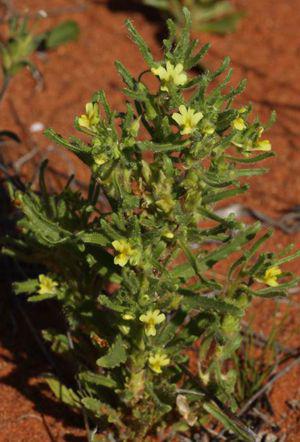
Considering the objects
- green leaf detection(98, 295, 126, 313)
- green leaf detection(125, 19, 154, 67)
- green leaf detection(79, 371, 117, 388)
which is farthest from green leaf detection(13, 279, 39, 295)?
green leaf detection(125, 19, 154, 67)

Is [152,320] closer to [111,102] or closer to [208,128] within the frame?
[208,128]

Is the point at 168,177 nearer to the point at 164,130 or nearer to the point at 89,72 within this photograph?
the point at 164,130

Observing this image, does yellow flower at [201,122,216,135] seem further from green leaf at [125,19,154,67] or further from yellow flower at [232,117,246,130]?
green leaf at [125,19,154,67]

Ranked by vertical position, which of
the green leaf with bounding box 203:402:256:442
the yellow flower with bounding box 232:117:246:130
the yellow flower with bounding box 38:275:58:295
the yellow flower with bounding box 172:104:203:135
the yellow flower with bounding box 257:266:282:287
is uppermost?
the yellow flower with bounding box 172:104:203:135

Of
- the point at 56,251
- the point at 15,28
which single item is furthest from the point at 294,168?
the point at 56,251

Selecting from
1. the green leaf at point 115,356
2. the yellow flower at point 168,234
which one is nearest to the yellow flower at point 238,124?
the yellow flower at point 168,234
